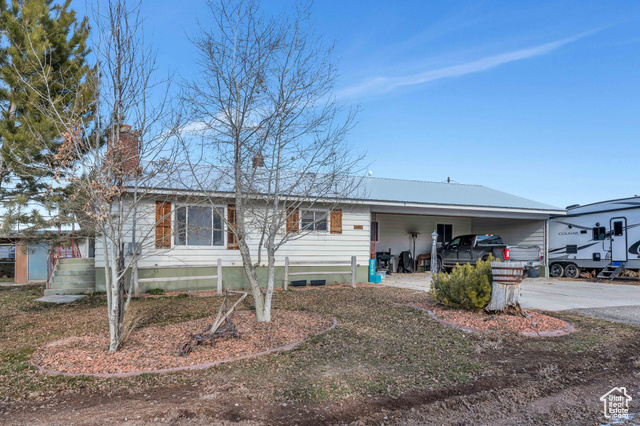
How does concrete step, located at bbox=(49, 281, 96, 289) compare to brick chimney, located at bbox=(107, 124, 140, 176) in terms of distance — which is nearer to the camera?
brick chimney, located at bbox=(107, 124, 140, 176)

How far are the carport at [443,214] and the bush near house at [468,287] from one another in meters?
5.86

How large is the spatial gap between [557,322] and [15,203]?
11.1 meters

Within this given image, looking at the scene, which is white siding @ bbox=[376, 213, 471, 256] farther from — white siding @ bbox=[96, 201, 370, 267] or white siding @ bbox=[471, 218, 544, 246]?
white siding @ bbox=[96, 201, 370, 267]

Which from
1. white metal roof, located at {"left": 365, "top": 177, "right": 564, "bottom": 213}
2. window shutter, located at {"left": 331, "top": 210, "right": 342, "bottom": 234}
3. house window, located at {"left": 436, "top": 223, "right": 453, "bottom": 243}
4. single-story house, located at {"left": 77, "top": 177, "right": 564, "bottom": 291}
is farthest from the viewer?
house window, located at {"left": 436, "top": 223, "right": 453, "bottom": 243}

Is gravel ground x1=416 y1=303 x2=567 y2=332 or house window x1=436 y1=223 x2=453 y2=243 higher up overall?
house window x1=436 y1=223 x2=453 y2=243

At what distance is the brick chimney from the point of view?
17.7 ft

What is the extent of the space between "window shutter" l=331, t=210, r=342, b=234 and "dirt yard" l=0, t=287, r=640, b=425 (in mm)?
7060

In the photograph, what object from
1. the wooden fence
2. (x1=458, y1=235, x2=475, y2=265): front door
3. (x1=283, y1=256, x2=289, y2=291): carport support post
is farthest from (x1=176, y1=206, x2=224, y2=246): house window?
(x1=458, y1=235, x2=475, y2=265): front door

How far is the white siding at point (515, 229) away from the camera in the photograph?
18523mm

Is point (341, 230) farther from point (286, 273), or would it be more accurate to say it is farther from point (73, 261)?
point (73, 261)

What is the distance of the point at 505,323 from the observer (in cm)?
691

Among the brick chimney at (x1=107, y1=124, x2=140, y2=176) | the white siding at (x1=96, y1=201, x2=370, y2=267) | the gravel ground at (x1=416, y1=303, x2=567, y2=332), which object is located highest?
the brick chimney at (x1=107, y1=124, x2=140, y2=176)

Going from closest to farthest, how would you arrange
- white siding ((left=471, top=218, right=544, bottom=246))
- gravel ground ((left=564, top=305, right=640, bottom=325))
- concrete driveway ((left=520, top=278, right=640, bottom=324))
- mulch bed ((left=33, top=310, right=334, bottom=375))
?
1. mulch bed ((left=33, top=310, right=334, bottom=375))
2. gravel ground ((left=564, top=305, right=640, bottom=325))
3. concrete driveway ((left=520, top=278, right=640, bottom=324))
4. white siding ((left=471, top=218, right=544, bottom=246))

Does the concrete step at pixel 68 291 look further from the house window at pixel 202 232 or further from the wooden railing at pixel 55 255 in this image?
the house window at pixel 202 232
